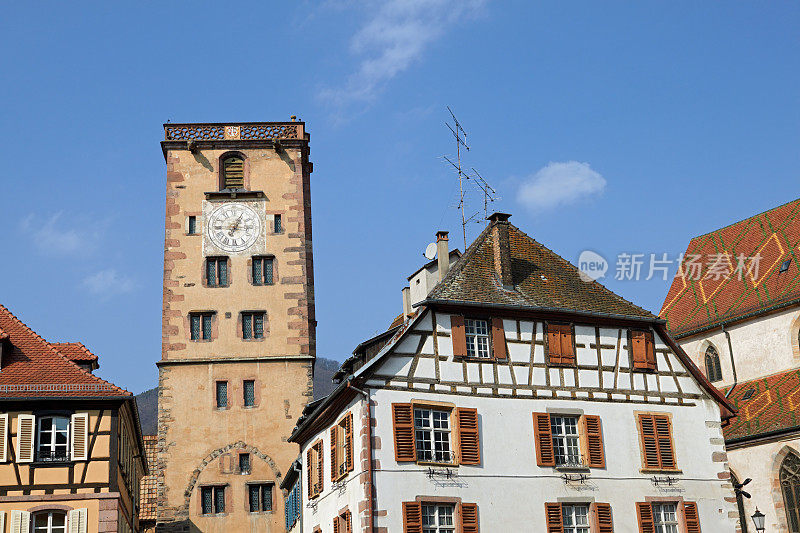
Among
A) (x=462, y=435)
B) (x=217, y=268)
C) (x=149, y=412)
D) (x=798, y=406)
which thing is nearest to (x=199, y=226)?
(x=217, y=268)

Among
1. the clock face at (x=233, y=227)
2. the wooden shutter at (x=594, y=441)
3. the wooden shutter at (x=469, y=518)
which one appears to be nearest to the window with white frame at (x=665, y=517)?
the wooden shutter at (x=594, y=441)

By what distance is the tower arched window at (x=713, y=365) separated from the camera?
132 feet

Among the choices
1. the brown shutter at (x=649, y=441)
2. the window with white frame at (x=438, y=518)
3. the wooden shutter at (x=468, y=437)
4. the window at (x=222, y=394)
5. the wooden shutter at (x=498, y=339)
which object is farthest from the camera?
the window at (x=222, y=394)

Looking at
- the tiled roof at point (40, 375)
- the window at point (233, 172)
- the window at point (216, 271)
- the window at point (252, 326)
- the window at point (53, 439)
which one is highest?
the window at point (233, 172)

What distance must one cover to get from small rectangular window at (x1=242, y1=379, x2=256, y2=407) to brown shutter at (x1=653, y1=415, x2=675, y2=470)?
16.4 metres

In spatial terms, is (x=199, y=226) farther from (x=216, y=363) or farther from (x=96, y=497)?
(x=96, y=497)

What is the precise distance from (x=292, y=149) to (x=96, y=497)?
19728 millimetres

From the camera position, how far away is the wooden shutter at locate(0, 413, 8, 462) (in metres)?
25.1

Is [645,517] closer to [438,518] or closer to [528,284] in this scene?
[438,518]

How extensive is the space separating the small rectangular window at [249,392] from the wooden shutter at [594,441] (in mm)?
15689

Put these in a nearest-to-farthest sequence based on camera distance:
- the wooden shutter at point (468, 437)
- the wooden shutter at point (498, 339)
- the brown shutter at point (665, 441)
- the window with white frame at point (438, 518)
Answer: the window with white frame at point (438, 518)
the wooden shutter at point (468, 437)
the wooden shutter at point (498, 339)
the brown shutter at point (665, 441)

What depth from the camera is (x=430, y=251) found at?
30266 millimetres

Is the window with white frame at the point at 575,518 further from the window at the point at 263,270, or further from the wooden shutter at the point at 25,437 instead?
the window at the point at 263,270

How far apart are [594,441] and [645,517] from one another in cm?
221
